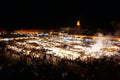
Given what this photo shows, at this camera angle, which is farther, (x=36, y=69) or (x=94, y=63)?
(x=94, y=63)

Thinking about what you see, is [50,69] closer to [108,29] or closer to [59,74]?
[59,74]

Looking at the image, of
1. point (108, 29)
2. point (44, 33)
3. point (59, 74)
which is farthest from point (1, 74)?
point (108, 29)

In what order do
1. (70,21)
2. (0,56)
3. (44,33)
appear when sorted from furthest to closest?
1. (70,21)
2. (44,33)
3. (0,56)

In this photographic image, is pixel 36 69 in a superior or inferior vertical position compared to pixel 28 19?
inferior

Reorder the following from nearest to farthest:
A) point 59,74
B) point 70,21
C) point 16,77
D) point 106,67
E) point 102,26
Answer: point 16,77
point 59,74
point 106,67
point 102,26
point 70,21

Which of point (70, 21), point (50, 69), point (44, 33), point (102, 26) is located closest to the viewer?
point (50, 69)

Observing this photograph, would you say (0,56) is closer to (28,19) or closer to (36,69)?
(36,69)

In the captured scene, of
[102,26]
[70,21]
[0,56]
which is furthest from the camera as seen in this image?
[70,21]

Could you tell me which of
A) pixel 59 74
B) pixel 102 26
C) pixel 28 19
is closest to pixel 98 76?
pixel 59 74

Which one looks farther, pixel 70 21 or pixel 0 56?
pixel 70 21
